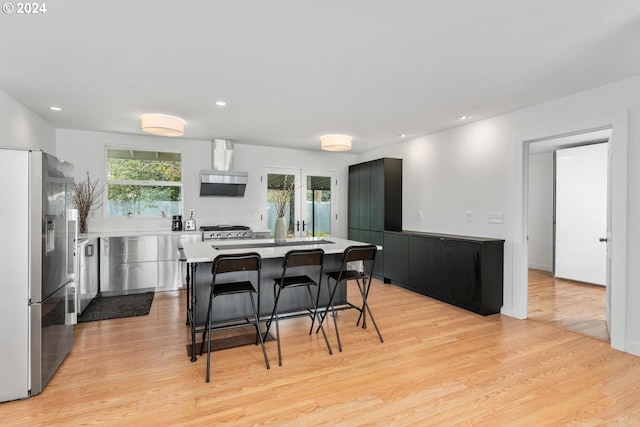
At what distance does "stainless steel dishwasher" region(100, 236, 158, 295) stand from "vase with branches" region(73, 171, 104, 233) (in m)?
0.47

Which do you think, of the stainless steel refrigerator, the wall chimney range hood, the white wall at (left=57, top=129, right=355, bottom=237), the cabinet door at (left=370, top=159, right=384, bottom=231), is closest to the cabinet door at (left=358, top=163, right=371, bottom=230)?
the cabinet door at (left=370, top=159, right=384, bottom=231)

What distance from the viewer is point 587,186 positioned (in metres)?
5.53

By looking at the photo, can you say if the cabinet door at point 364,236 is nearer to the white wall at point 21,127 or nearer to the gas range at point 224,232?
the gas range at point 224,232

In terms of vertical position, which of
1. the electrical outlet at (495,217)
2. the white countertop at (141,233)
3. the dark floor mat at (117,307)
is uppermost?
the electrical outlet at (495,217)

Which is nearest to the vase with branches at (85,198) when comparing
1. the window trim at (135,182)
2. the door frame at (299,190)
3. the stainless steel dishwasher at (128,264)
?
the window trim at (135,182)

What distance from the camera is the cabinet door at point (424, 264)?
4.63m

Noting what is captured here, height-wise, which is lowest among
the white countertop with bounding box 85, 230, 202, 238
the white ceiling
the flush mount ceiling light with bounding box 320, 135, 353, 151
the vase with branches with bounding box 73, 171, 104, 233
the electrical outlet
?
the white countertop with bounding box 85, 230, 202, 238

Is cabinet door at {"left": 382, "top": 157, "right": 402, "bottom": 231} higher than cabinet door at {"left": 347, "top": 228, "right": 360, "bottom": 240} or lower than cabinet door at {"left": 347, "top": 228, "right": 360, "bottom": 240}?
higher

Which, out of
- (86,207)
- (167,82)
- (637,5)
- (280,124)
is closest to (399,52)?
(637,5)

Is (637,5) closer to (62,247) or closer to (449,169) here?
(449,169)

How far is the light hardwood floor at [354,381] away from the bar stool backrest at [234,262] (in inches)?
32.1

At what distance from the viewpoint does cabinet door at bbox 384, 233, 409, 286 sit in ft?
17.2

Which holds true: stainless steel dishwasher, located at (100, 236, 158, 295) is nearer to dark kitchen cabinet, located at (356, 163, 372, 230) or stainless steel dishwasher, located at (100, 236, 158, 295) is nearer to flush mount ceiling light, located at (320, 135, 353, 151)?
flush mount ceiling light, located at (320, 135, 353, 151)

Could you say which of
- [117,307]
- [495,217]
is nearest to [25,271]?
[117,307]
